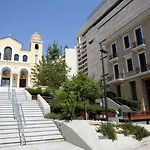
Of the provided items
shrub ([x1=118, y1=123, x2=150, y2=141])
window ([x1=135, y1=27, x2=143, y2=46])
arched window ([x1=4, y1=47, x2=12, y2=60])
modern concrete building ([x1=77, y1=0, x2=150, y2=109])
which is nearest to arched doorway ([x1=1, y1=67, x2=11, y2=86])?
arched window ([x1=4, y1=47, x2=12, y2=60])

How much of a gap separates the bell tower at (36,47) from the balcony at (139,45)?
26134 mm

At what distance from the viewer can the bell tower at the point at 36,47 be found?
44.2 m

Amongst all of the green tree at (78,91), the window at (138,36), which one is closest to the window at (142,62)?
the window at (138,36)

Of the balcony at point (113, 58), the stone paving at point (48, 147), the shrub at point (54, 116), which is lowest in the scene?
the stone paving at point (48, 147)

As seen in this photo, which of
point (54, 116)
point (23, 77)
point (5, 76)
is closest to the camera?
point (54, 116)

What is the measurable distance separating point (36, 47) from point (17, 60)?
6183 mm

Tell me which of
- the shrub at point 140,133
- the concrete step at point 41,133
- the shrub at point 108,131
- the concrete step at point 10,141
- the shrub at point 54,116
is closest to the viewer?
the concrete step at point 10,141

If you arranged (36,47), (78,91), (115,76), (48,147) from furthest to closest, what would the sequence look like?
(36,47), (115,76), (78,91), (48,147)

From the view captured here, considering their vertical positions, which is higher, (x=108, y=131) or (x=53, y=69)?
(x=53, y=69)

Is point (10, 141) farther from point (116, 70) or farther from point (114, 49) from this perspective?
point (114, 49)

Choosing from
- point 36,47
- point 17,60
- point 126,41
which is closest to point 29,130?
point 126,41

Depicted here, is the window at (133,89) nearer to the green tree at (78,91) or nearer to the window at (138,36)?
the window at (138,36)

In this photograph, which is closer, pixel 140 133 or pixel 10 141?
pixel 10 141

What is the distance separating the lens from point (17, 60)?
140ft
